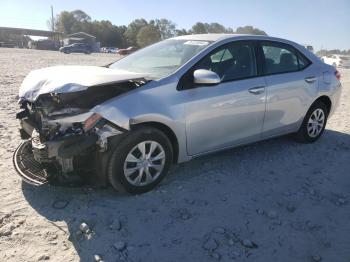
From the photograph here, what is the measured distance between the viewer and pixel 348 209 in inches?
162

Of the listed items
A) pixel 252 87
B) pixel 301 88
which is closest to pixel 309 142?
pixel 301 88

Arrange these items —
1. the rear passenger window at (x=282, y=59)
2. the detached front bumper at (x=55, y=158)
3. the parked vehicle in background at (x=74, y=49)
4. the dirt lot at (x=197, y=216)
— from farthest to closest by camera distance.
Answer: the parked vehicle in background at (x=74, y=49) → the rear passenger window at (x=282, y=59) → the detached front bumper at (x=55, y=158) → the dirt lot at (x=197, y=216)

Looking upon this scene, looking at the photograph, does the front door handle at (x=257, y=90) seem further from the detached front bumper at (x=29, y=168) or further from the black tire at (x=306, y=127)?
the detached front bumper at (x=29, y=168)

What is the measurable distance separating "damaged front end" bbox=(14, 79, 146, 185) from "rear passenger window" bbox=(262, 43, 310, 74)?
6.56ft

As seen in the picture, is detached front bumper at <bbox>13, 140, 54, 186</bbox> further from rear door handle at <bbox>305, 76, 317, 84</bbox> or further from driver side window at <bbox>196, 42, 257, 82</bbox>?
rear door handle at <bbox>305, 76, 317, 84</bbox>

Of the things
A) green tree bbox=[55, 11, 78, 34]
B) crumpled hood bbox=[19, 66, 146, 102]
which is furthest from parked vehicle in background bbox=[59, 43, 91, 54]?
green tree bbox=[55, 11, 78, 34]

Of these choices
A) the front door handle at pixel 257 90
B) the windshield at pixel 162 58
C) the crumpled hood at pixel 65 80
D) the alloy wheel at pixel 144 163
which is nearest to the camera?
the crumpled hood at pixel 65 80

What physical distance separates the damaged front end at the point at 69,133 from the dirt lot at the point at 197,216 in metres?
0.32

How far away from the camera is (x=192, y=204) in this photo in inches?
158

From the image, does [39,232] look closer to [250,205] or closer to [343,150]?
[250,205]

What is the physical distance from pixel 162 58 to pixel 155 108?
113 centimetres

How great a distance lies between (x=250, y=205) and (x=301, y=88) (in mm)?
2323

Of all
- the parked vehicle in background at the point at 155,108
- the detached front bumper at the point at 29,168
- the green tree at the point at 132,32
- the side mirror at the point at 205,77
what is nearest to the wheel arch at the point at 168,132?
the parked vehicle in background at the point at 155,108

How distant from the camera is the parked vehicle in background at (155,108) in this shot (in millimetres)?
3771
